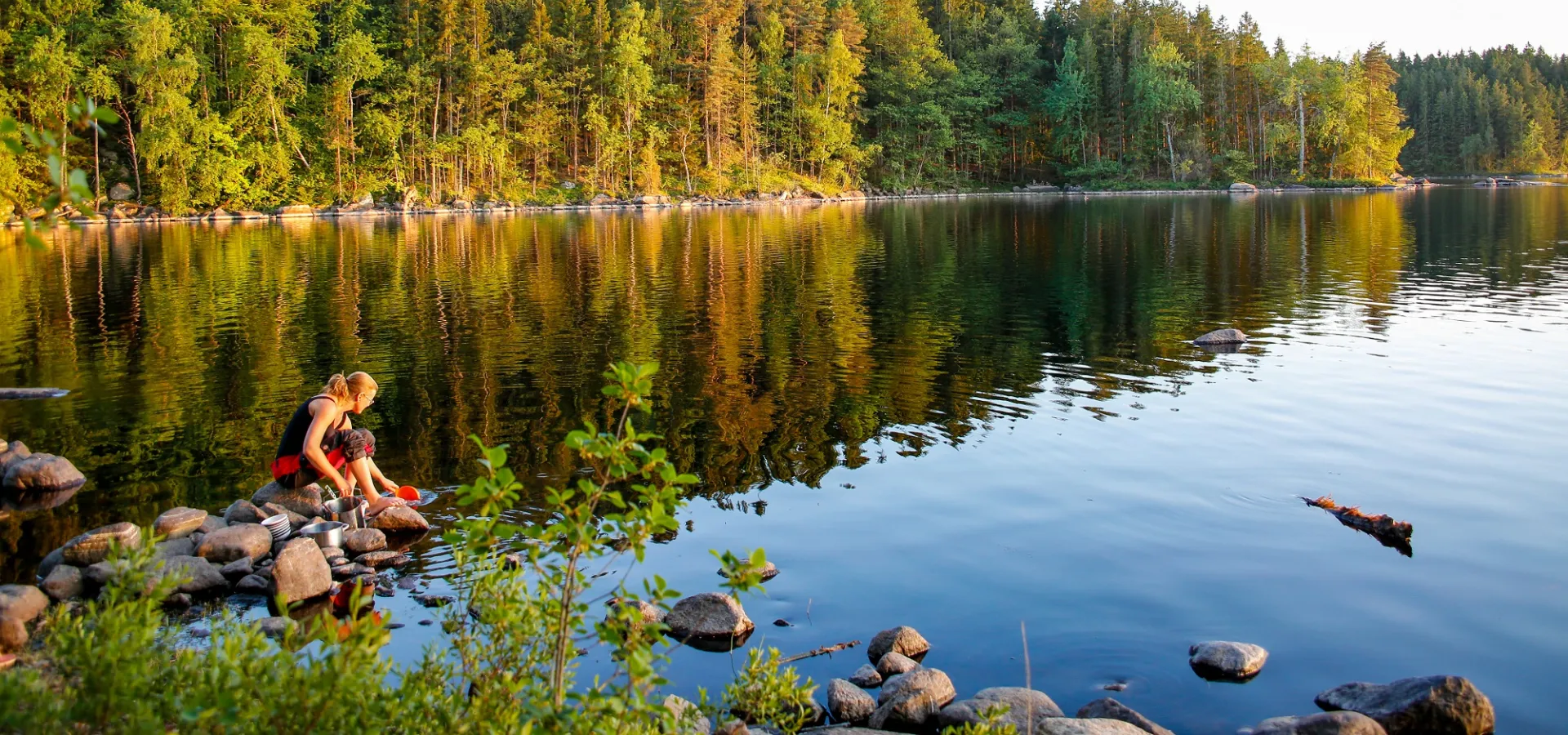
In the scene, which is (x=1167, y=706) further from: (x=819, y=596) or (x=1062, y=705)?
(x=819, y=596)

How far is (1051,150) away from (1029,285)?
8277cm

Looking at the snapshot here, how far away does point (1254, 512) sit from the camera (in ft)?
33.6

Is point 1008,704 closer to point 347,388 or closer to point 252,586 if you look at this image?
point 252,586

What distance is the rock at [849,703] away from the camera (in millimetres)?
6348

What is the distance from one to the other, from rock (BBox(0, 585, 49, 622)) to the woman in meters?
2.58

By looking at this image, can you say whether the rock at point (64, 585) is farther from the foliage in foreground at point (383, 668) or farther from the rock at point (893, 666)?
the rock at point (893, 666)

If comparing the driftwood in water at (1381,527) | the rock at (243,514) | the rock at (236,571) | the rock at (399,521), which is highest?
the rock at (243,514)

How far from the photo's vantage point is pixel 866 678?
6.90m

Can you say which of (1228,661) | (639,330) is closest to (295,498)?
(1228,661)

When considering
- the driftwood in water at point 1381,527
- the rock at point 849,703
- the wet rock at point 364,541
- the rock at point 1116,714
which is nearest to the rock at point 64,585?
the wet rock at point 364,541

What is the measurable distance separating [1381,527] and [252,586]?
9.04m

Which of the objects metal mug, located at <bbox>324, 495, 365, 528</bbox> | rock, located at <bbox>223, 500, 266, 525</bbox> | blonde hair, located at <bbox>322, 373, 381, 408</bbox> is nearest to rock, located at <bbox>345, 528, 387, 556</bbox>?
metal mug, located at <bbox>324, 495, 365, 528</bbox>

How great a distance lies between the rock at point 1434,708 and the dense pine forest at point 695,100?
5705 centimetres

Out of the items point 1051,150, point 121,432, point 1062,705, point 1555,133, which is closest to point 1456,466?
point 1062,705
